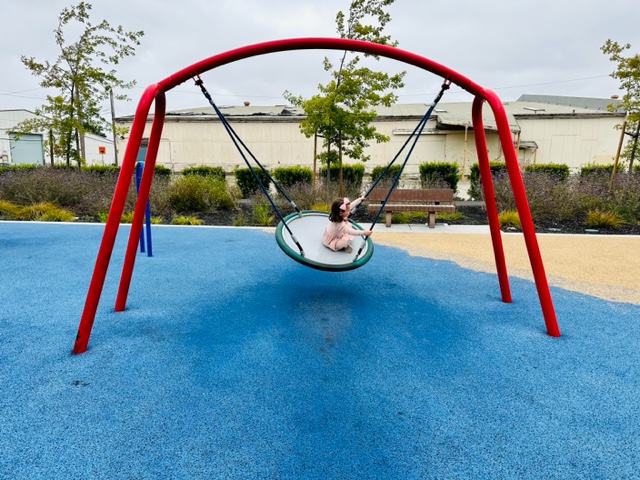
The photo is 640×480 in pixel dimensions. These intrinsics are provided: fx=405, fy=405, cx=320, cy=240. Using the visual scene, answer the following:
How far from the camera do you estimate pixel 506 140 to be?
8.52 feet

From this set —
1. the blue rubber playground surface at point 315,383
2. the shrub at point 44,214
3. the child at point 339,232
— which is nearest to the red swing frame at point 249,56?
the blue rubber playground surface at point 315,383

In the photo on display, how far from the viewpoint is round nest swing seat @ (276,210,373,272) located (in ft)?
10.1

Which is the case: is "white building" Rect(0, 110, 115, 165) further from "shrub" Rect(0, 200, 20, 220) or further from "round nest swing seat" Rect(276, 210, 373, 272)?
"round nest swing seat" Rect(276, 210, 373, 272)

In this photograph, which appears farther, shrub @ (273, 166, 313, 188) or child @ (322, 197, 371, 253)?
shrub @ (273, 166, 313, 188)

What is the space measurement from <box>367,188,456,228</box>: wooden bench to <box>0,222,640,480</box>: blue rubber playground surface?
3.47 m

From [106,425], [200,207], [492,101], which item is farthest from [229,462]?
[200,207]

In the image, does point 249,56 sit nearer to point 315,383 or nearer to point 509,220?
point 315,383

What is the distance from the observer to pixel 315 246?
372cm

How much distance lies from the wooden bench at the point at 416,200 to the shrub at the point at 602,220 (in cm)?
234

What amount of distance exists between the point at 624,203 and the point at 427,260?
5136mm

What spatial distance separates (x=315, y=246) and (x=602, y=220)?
19.2ft

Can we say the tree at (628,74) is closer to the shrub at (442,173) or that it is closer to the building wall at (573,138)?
the shrub at (442,173)

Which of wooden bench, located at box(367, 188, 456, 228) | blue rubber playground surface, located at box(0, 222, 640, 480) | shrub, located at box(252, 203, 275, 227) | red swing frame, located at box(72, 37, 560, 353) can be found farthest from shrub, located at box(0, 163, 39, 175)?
red swing frame, located at box(72, 37, 560, 353)

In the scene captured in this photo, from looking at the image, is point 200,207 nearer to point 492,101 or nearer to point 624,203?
point 492,101
